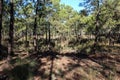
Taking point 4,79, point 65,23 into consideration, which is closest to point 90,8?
point 4,79

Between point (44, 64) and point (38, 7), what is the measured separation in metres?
17.2

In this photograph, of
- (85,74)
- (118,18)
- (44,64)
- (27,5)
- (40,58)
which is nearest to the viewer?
(85,74)

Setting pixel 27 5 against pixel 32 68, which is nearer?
pixel 32 68

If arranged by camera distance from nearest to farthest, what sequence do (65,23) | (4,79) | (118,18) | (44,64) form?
(4,79) < (44,64) < (118,18) < (65,23)

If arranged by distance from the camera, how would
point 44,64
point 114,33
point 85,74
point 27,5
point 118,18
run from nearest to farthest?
1. point 85,74
2. point 44,64
3. point 27,5
4. point 118,18
5. point 114,33

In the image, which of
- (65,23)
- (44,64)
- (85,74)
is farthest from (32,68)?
(65,23)

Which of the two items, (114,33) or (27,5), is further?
(114,33)

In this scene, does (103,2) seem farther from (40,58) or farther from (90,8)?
(40,58)

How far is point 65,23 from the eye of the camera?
2749 inches

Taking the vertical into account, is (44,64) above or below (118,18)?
below

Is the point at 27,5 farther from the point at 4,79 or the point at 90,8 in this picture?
the point at 4,79

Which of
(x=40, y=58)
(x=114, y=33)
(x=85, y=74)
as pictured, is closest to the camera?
(x=85, y=74)

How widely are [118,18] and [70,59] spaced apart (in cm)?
2475

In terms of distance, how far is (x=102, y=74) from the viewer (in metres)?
12.8
